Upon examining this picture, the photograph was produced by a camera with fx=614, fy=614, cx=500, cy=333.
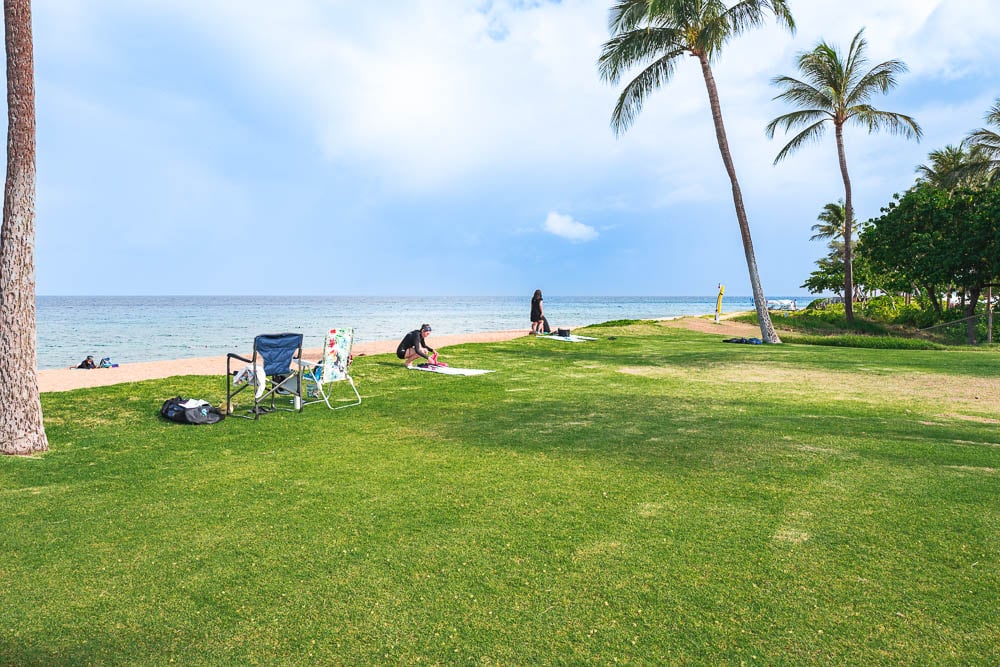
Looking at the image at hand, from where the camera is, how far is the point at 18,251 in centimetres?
531

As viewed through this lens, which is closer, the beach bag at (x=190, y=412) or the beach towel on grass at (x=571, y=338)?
the beach bag at (x=190, y=412)

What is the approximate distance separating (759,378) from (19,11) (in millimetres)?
10306

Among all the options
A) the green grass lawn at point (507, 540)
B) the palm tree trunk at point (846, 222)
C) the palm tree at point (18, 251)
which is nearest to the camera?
the green grass lawn at point (507, 540)

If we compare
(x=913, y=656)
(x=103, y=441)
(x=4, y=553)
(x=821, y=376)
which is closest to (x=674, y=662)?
(x=913, y=656)

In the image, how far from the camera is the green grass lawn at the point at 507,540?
245 cm

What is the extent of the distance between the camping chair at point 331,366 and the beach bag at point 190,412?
3.53 feet

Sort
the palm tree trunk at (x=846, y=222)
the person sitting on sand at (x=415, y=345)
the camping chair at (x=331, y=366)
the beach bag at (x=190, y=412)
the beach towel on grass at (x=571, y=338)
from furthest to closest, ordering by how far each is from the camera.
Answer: the palm tree trunk at (x=846, y=222)
the beach towel on grass at (x=571, y=338)
the person sitting on sand at (x=415, y=345)
the camping chair at (x=331, y=366)
the beach bag at (x=190, y=412)

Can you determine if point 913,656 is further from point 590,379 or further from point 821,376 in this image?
point 821,376

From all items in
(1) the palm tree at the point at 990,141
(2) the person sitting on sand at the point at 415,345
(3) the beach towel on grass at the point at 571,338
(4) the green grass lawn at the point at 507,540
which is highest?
(1) the palm tree at the point at 990,141

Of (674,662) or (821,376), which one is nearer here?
(674,662)

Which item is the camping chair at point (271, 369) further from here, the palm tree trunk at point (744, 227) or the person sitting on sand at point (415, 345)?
the palm tree trunk at point (744, 227)

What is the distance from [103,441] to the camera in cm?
578

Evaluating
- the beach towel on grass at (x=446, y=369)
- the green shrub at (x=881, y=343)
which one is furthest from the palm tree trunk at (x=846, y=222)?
the beach towel on grass at (x=446, y=369)

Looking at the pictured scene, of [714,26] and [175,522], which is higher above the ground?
[714,26]
